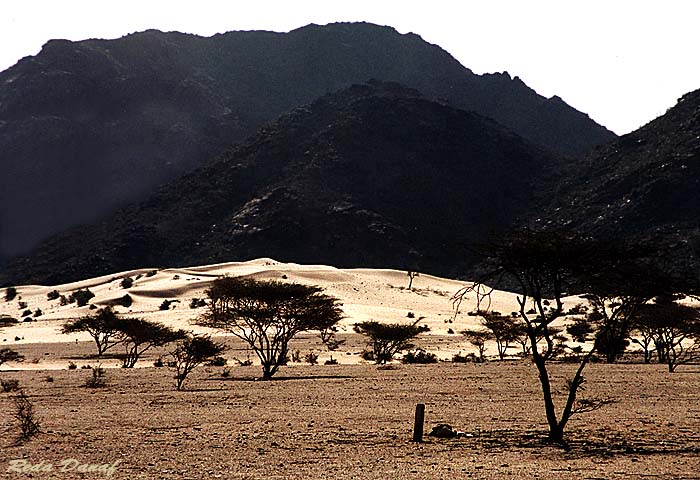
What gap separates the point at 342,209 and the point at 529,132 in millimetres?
86297

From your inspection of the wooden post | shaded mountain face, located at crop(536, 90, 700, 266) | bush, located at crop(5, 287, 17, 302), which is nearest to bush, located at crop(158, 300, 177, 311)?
bush, located at crop(5, 287, 17, 302)

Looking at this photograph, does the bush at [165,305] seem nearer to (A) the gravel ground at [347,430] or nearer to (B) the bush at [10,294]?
(B) the bush at [10,294]

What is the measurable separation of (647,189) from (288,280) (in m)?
54.5

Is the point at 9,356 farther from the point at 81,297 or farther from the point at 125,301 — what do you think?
the point at 81,297

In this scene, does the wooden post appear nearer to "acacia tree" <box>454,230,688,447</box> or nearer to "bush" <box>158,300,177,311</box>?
"acacia tree" <box>454,230,688,447</box>

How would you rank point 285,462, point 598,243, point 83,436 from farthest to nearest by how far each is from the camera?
point 83,436
point 598,243
point 285,462

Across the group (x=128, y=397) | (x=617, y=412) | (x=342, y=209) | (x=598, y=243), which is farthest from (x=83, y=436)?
(x=342, y=209)

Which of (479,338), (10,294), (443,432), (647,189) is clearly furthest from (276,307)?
(647,189)

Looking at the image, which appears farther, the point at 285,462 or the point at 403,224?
the point at 403,224

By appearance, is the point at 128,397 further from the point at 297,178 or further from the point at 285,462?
the point at 297,178

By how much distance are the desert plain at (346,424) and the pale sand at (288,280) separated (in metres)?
18.6

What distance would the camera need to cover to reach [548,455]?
478 inches

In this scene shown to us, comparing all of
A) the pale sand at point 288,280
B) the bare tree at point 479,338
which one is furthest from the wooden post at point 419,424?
the bare tree at point 479,338

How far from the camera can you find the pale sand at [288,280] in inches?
2347
